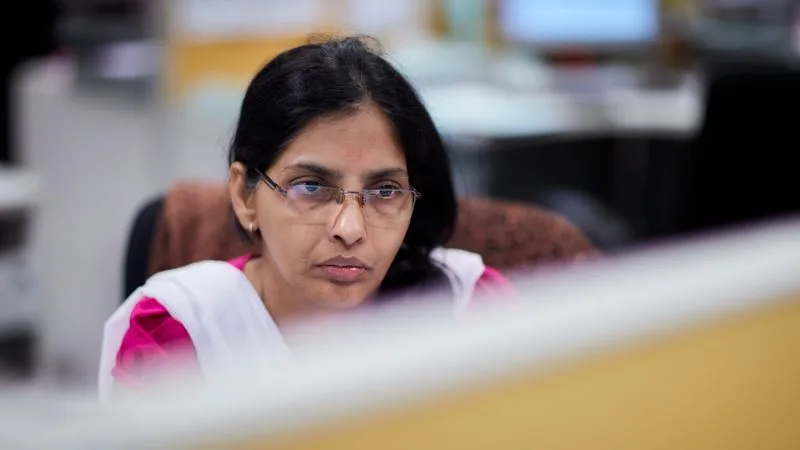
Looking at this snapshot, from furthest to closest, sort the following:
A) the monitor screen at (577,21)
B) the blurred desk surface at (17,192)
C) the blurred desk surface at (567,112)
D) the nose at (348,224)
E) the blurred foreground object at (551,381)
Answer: the monitor screen at (577,21), the blurred desk surface at (567,112), the blurred desk surface at (17,192), the nose at (348,224), the blurred foreground object at (551,381)

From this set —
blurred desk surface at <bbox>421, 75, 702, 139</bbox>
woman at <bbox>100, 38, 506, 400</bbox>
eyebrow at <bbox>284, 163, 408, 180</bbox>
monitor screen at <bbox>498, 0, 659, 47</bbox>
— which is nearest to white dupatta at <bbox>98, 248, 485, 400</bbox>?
woman at <bbox>100, 38, 506, 400</bbox>

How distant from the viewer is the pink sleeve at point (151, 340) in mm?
804

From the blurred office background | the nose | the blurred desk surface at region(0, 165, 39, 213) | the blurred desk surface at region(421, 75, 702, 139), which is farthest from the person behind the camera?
the blurred desk surface at region(421, 75, 702, 139)

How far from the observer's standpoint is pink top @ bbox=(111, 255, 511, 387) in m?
0.81

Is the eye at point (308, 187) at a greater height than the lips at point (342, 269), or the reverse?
the eye at point (308, 187)

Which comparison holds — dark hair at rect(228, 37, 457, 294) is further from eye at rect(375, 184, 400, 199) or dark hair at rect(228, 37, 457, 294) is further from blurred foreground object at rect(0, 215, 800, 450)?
blurred foreground object at rect(0, 215, 800, 450)

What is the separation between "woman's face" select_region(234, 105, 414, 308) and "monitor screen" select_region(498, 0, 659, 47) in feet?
9.51

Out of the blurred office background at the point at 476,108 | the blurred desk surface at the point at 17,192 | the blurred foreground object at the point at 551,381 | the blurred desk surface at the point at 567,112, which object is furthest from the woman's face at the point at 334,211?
the blurred desk surface at the point at 17,192

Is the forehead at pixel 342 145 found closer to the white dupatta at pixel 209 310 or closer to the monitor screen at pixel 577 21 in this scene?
the white dupatta at pixel 209 310

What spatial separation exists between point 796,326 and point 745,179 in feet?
5.76

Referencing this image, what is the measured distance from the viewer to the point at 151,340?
0.84 meters

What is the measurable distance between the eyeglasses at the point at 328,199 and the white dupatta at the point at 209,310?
0.08 m

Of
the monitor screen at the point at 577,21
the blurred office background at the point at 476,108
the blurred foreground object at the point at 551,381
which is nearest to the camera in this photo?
the blurred foreground object at the point at 551,381

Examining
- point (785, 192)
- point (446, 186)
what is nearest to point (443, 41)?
point (785, 192)
